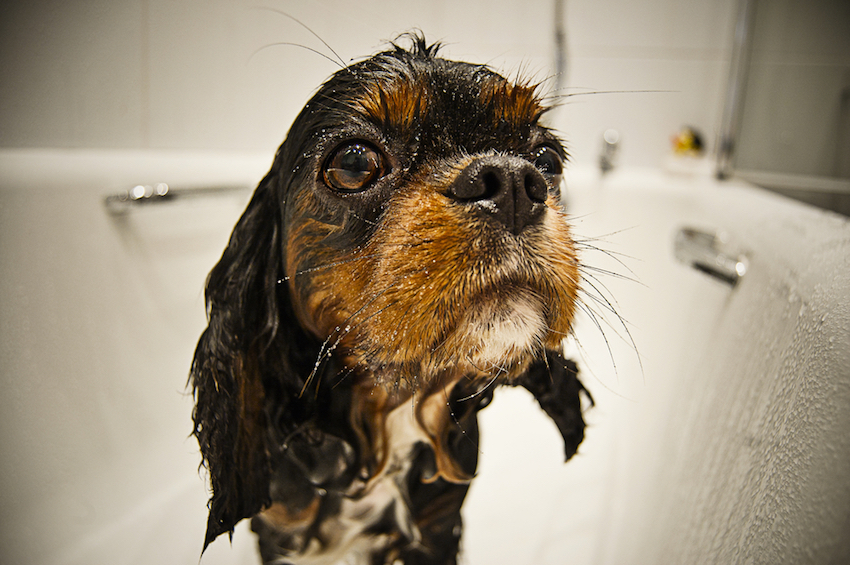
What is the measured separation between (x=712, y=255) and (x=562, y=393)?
0.55 m

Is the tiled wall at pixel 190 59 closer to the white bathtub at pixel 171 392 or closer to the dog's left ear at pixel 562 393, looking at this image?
the white bathtub at pixel 171 392

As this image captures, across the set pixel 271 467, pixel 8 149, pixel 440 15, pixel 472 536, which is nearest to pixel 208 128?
pixel 8 149

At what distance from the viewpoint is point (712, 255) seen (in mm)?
1164

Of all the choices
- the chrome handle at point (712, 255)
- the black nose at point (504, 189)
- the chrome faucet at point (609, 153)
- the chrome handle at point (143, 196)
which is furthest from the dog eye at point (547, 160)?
the chrome faucet at point (609, 153)

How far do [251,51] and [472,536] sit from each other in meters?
0.85

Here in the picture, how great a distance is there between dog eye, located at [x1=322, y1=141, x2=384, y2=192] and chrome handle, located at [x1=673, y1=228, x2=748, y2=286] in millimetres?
822

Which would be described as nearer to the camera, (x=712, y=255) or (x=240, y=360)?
(x=240, y=360)

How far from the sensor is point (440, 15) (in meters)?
0.76

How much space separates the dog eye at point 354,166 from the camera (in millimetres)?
628

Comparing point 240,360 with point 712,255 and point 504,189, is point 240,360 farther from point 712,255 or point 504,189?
point 712,255

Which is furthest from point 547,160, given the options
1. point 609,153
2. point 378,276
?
point 609,153

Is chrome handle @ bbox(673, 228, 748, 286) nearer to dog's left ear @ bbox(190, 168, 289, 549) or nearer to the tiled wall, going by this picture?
the tiled wall

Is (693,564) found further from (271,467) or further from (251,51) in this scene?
(251,51)

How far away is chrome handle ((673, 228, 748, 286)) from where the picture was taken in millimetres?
1103
